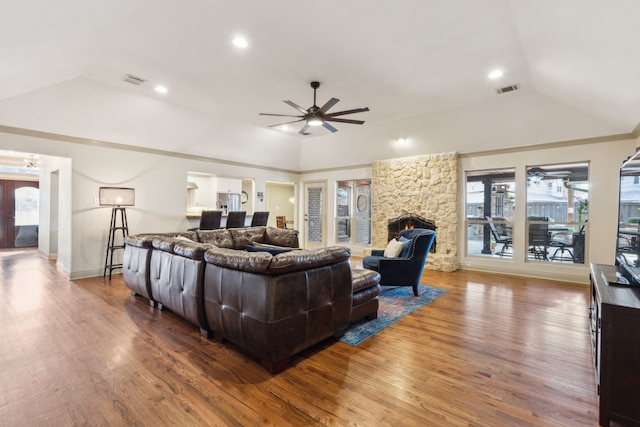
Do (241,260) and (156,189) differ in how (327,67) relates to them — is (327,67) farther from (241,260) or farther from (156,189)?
(156,189)

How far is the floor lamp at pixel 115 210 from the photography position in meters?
5.07

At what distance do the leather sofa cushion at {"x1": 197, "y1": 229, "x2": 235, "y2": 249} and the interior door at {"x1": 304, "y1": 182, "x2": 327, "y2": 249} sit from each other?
4.14 meters

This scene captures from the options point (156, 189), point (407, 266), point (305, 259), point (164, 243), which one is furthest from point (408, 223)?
point (156, 189)

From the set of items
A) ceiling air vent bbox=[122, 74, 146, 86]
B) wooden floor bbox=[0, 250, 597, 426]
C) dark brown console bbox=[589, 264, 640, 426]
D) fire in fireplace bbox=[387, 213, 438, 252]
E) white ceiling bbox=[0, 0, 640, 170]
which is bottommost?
wooden floor bbox=[0, 250, 597, 426]

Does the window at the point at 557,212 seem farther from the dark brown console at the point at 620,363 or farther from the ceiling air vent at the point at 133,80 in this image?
the ceiling air vent at the point at 133,80

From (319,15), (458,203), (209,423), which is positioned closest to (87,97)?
(319,15)

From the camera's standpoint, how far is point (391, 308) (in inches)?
154

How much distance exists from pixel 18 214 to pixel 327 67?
10832 millimetres

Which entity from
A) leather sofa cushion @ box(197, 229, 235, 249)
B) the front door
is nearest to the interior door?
leather sofa cushion @ box(197, 229, 235, 249)

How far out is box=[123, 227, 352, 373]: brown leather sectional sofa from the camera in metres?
2.27

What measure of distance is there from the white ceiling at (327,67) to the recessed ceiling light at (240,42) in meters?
0.09

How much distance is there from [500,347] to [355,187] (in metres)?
6.26

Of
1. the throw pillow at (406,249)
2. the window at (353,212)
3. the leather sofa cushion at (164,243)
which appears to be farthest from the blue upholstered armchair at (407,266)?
the window at (353,212)

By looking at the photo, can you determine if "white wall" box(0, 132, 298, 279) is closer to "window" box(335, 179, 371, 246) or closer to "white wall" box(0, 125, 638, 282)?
"white wall" box(0, 125, 638, 282)
